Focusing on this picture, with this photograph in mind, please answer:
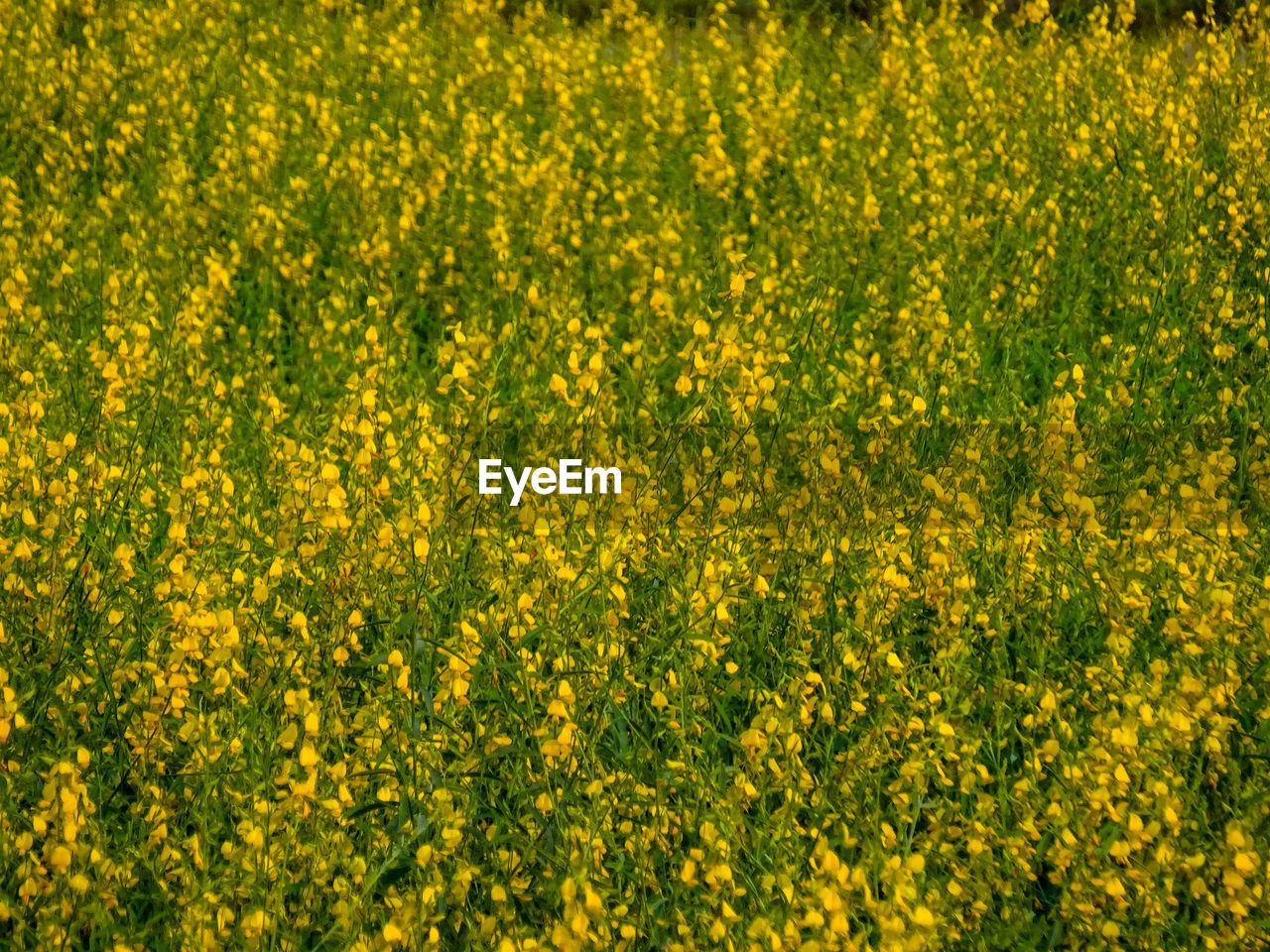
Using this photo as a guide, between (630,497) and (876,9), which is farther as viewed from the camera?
(876,9)

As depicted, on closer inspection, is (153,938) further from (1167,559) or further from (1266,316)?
(1266,316)

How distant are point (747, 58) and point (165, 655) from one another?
13.6ft

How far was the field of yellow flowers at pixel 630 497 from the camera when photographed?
252 cm

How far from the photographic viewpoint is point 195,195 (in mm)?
5262
